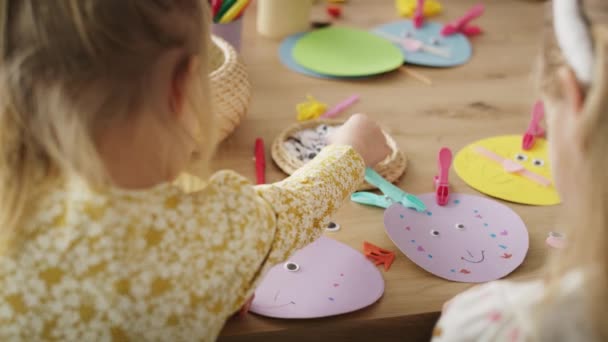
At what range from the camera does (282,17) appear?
1.21 meters

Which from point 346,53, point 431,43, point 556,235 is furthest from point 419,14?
point 556,235

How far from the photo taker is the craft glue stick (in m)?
1.21

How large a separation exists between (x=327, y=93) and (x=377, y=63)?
11cm

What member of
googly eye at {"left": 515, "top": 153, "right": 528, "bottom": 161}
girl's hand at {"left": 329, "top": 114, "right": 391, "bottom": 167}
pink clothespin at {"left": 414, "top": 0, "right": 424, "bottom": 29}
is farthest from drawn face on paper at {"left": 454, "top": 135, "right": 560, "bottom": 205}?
pink clothespin at {"left": 414, "top": 0, "right": 424, "bottom": 29}

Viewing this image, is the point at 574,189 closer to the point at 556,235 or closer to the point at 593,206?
the point at 593,206

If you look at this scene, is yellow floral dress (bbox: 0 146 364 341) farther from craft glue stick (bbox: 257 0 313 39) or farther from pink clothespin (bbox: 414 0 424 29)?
pink clothespin (bbox: 414 0 424 29)

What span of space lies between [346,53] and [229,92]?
31 cm

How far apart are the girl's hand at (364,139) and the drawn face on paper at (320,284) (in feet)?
0.39

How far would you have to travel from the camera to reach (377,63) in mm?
1158

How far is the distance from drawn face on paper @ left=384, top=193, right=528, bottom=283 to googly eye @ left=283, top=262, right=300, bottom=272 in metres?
0.11

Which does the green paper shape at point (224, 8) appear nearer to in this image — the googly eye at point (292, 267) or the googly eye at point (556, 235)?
the googly eye at point (292, 267)

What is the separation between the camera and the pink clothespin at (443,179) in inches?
35.2

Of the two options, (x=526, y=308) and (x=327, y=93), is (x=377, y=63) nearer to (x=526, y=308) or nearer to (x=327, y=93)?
(x=327, y=93)

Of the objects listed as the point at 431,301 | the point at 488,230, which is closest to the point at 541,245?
the point at 488,230
